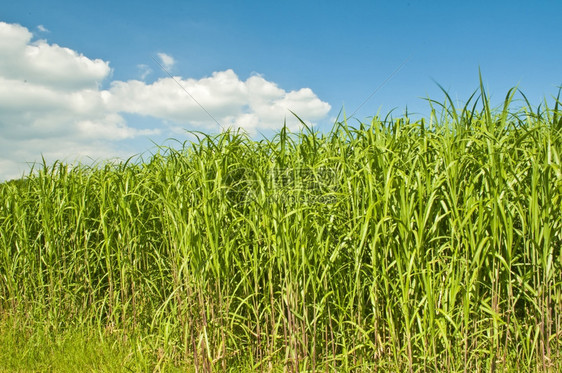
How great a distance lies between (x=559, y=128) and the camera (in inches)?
98.5

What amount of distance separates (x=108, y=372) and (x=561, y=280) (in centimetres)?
295

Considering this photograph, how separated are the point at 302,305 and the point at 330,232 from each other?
1.55ft

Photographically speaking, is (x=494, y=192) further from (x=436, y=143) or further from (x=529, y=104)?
(x=529, y=104)

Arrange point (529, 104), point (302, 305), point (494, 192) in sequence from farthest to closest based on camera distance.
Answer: point (529, 104) → point (302, 305) → point (494, 192)

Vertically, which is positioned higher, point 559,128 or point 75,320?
point 559,128

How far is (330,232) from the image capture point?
2531 millimetres

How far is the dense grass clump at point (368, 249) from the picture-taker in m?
2.23

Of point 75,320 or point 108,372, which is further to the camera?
point 75,320

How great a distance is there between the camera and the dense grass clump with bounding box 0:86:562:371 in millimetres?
2234

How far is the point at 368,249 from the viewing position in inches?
98.2

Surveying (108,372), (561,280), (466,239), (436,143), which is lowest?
(108,372)

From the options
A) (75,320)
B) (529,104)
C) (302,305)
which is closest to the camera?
(302,305)

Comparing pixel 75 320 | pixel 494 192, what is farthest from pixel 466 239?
A: pixel 75 320

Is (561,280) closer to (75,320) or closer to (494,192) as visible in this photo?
(494,192)
